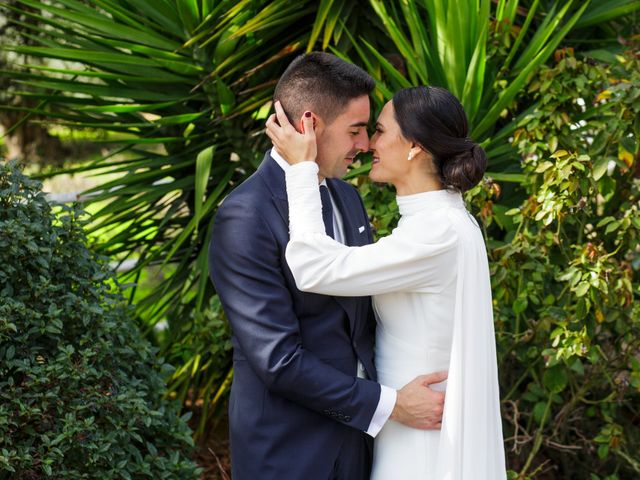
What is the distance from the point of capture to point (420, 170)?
8.23ft

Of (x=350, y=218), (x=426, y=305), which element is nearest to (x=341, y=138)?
(x=350, y=218)

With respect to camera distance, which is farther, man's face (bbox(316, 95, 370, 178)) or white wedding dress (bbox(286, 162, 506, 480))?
man's face (bbox(316, 95, 370, 178))

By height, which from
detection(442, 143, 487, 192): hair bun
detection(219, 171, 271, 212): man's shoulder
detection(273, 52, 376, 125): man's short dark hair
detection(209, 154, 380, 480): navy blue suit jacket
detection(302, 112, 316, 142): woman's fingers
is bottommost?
detection(209, 154, 380, 480): navy blue suit jacket

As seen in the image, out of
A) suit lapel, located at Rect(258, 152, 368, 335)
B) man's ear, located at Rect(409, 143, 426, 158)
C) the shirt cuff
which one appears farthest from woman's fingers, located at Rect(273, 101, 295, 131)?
the shirt cuff

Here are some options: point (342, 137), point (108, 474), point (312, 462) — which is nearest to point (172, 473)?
point (108, 474)

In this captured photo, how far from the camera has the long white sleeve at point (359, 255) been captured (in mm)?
2275

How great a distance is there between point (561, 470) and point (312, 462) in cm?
240

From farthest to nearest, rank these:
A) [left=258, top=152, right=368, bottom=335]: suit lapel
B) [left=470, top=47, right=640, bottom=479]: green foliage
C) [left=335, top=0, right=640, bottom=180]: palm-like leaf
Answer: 1. [left=335, top=0, right=640, bottom=180]: palm-like leaf
2. [left=470, top=47, right=640, bottom=479]: green foliage
3. [left=258, top=152, right=368, bottom=335]: suit lapel

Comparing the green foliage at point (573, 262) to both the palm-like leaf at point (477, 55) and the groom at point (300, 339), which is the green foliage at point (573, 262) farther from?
the groom at point (300, 339)

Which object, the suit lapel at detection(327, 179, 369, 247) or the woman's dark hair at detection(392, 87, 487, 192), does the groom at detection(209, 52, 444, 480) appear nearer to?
the suit lapel at detection(327, 179, 369, 247)

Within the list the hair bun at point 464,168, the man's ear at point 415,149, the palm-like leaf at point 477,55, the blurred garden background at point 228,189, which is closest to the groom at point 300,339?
the man's ear at point 415,149

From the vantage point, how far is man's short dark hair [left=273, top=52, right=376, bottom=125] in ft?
8.23

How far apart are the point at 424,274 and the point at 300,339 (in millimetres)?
375

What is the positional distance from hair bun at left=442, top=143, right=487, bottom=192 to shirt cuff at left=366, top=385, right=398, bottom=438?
0.60m
